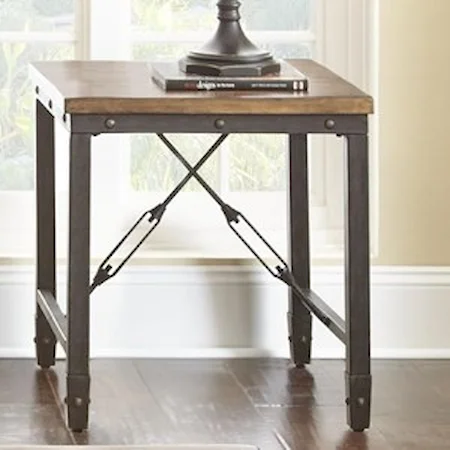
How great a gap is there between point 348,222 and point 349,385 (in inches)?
13.6

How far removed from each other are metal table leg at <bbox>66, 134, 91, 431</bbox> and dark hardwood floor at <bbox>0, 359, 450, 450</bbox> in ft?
0.24

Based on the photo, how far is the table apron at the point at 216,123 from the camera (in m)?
3.30

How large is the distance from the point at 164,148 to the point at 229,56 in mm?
622

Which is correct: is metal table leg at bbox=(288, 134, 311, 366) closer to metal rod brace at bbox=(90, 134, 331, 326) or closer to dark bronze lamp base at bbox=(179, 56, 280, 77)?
metal rod brace at bbox=(90, 134, 331, 326)

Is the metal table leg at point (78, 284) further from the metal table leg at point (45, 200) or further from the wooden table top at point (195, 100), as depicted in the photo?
the metal table leg at point (45, 200)

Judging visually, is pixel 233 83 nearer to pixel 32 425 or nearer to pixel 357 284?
pixel 357 284

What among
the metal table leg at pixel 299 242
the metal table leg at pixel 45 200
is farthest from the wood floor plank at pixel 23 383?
the metal table leg at pixel 299 242

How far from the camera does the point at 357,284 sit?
3.40 m

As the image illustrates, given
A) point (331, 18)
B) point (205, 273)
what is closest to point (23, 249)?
point (205, 273)

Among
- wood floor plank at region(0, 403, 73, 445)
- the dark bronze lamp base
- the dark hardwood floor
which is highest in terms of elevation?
the dark bronze lamp base

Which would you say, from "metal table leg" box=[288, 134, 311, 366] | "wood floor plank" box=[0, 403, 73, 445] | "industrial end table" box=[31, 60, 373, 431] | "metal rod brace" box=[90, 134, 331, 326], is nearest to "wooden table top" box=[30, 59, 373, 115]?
"industrial end table" box=[31, 60, 373, 431]

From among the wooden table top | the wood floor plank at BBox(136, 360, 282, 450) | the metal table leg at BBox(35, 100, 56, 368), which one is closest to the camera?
the wooden table top

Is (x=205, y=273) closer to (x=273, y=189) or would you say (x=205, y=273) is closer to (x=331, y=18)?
(x=273, y=189)

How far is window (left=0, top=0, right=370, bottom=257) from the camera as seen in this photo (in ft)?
13.3
